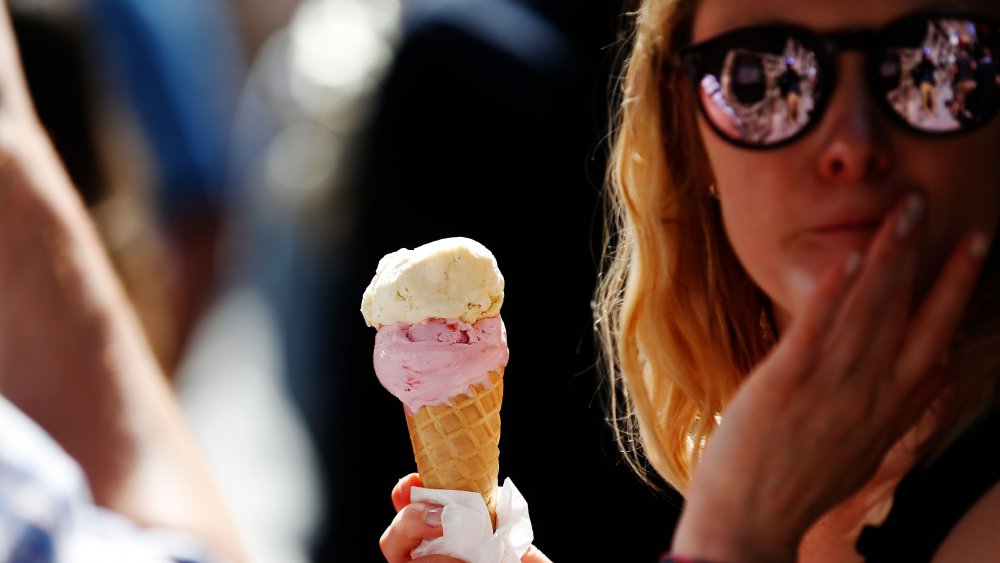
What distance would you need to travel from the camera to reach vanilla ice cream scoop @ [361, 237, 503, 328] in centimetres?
163

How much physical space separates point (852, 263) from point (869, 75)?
271 millimetres

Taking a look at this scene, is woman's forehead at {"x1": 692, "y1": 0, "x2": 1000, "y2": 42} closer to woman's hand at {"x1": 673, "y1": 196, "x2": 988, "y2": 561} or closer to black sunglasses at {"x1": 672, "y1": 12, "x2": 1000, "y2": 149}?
black sunglasses at {"x1": 672, "y1": 12, "x2": 1000, "y2": 149}

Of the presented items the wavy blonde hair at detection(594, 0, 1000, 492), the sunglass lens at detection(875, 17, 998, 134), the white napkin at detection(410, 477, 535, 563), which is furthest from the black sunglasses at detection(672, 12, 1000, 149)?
the white napkin at detection(410, 477, 535, 563)

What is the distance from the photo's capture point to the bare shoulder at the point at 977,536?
1.29m

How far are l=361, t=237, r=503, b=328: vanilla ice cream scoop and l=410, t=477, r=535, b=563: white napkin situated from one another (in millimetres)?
276

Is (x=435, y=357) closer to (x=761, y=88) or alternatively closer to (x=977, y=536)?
(x=761, y=88)

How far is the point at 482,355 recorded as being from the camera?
5.49 ft

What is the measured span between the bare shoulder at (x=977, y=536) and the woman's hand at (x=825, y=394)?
7.9 inches

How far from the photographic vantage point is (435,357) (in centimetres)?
164

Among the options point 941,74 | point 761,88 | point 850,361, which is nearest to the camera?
point 850,361

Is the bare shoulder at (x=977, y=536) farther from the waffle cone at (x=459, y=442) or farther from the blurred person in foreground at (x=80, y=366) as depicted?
the blurred person in foreground at (x=80, y=366)

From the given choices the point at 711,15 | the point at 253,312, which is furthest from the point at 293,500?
the point at 711,15

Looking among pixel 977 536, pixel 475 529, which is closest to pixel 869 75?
pixel 977 536

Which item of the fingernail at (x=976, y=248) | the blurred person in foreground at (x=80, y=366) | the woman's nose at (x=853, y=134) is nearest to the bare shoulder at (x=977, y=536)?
the fingernail at (x=976, y=248)
